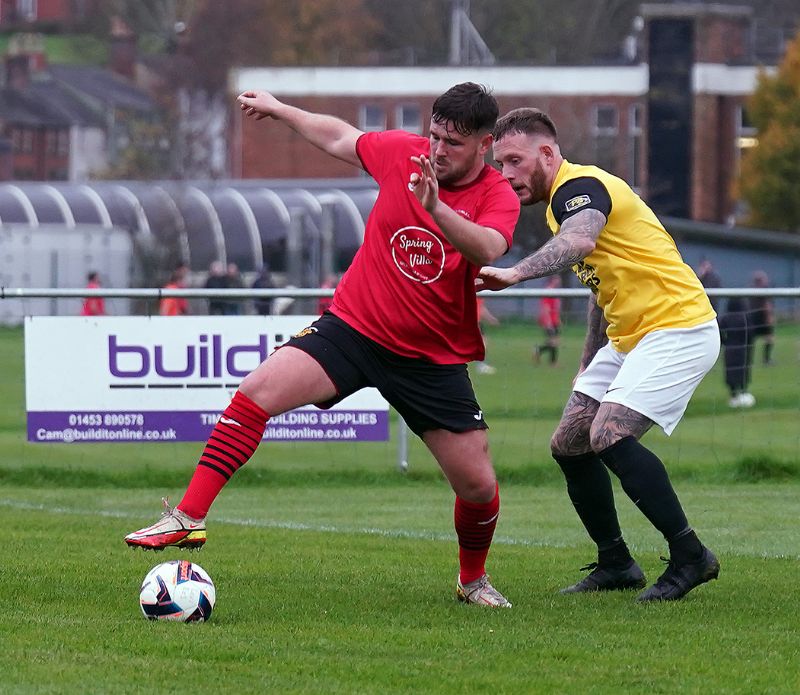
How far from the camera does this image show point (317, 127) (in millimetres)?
7180

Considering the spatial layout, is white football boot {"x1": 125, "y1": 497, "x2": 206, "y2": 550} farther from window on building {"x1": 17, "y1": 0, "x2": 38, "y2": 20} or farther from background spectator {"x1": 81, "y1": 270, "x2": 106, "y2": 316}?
window on building {"x1": 17, "y1": 0, "x2": 38, "y2": 20}

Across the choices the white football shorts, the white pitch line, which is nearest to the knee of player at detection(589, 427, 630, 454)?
the white football shorts

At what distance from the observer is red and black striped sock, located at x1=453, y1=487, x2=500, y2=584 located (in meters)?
7.23

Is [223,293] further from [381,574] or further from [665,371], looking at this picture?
[665,371]

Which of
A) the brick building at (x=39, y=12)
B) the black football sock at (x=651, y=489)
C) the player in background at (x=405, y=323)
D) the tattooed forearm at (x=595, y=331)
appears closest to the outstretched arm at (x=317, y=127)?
the player in background at (x=405, y=323)

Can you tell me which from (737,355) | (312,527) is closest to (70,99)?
(737,355)

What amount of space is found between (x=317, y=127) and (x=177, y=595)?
2.06m

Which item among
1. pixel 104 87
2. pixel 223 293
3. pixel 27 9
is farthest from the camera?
pixel 27 9

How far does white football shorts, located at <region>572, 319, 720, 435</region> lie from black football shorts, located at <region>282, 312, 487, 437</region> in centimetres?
67

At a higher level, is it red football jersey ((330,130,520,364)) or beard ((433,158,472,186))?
beard ((433,158,472,186))

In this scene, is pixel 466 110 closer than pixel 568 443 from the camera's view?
Yes

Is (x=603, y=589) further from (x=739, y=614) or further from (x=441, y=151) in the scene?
(x=441, y=151)

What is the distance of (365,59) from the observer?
82.2m

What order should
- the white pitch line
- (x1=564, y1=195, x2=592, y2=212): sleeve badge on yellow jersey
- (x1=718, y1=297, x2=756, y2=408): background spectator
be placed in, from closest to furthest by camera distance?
(x1=564, y1=195, x2=592, y2=212): sleeve badge on yellow jersey → the white pitch line → (x1=718, y1=297, x2=756, y2=408): background spectator
